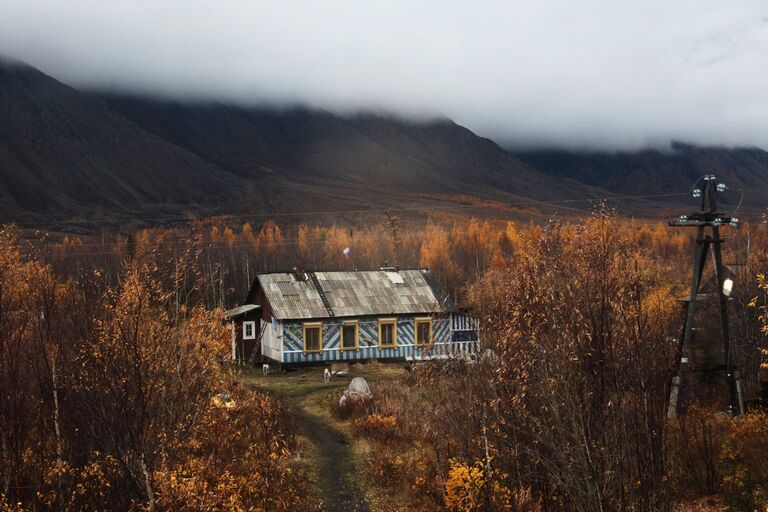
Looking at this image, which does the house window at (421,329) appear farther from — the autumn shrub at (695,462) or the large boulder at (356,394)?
the autumn shrub at (695,462)

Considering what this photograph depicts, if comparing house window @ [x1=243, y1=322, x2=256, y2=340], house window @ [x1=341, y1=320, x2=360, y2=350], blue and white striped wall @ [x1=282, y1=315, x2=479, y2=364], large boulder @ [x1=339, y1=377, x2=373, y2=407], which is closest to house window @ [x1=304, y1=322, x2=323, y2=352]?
blue and white striped wall @ [x1=282, y1=315, x2=479, y2=364]

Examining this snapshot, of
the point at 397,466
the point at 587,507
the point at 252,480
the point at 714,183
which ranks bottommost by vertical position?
the point at 397,466

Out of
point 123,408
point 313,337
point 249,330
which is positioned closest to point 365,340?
point 313,337

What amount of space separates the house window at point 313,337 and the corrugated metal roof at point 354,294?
2.18ft

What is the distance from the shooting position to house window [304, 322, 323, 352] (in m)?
40.5

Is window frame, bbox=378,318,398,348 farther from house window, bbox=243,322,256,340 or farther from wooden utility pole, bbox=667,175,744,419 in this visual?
wooden utility pole, bbox=667,175,744,419

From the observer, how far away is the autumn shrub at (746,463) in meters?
14.7

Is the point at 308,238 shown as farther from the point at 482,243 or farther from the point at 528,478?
the point at 528,478

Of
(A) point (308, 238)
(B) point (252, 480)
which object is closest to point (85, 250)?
(A) point (308, 238)

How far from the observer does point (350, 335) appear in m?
41.6

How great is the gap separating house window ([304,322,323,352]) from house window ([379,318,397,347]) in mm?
3734

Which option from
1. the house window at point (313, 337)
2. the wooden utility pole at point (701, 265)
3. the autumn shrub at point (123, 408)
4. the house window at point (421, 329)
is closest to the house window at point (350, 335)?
the house window at point (313, 337)

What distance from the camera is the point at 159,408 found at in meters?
13.0

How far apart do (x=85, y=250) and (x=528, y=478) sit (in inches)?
4853
